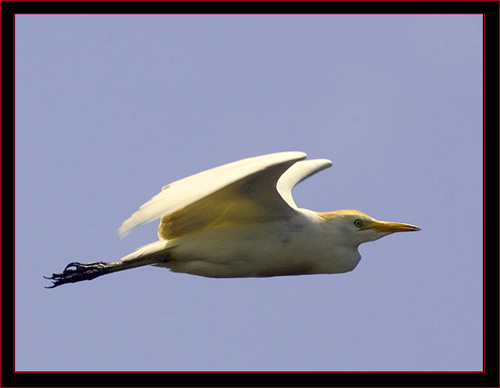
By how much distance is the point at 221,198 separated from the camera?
10.7 meters

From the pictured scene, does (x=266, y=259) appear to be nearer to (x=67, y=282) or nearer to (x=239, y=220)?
(x=239, y=220)

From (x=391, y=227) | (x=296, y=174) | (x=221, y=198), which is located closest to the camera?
(x=221, y=198)

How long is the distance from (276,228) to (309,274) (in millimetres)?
727

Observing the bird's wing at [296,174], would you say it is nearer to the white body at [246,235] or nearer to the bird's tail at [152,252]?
the white body at [246,235]

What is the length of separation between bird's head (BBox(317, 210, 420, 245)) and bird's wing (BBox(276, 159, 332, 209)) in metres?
0.64

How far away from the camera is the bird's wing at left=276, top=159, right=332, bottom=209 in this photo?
1239 cm

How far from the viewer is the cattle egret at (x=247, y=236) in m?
10.6

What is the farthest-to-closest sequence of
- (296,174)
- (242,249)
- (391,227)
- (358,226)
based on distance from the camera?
(296,174), (391,227), (358,226), (242,249)

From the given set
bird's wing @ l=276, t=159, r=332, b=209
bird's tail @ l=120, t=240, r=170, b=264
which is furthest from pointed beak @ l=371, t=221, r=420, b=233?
bird's tail @ l=120, t=240, r=170, b=264

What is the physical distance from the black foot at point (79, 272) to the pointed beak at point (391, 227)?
114 inches

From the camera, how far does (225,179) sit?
9.80m

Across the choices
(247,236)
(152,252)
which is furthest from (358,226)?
(152,252)

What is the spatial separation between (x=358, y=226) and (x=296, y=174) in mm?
1446

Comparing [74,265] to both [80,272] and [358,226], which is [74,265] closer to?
[80,272]
